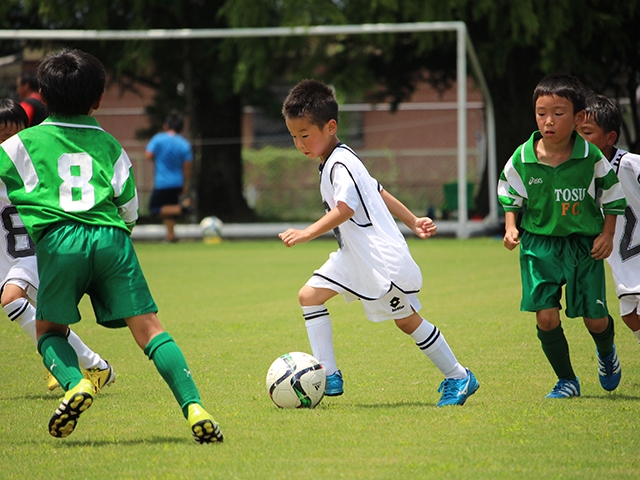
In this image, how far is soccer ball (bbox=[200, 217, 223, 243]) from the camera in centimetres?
1619

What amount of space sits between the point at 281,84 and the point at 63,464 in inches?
639

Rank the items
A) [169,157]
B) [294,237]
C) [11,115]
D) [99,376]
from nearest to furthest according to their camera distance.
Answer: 1. [294,237]
2. [99,376]
3. [11,115]
4. [169,157]

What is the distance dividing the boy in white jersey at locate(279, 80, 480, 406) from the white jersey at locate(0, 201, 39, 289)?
158cm

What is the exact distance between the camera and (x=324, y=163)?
4.49m

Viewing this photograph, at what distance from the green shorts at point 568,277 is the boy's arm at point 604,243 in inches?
2.2

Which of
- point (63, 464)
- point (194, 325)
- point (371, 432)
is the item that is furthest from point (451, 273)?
point (63, 464)

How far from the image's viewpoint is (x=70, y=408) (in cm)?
342

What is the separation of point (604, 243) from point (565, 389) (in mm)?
748

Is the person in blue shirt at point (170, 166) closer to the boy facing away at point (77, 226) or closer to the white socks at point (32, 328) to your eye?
the white socks at point (32, 328)

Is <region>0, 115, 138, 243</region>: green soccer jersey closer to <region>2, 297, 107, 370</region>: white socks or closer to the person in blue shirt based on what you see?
<region>2, 297, 107, 370</region>: white socks

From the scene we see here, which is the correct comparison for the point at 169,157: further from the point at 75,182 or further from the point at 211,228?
the point at 75,182

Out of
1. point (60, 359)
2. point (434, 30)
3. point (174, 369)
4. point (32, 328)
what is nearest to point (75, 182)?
point (60, 359)

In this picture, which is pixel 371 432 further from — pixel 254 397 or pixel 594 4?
pixel 594 4

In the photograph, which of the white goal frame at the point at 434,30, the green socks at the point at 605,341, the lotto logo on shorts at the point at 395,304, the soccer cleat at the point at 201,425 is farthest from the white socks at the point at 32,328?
the white goal frame at the point at 434,30
